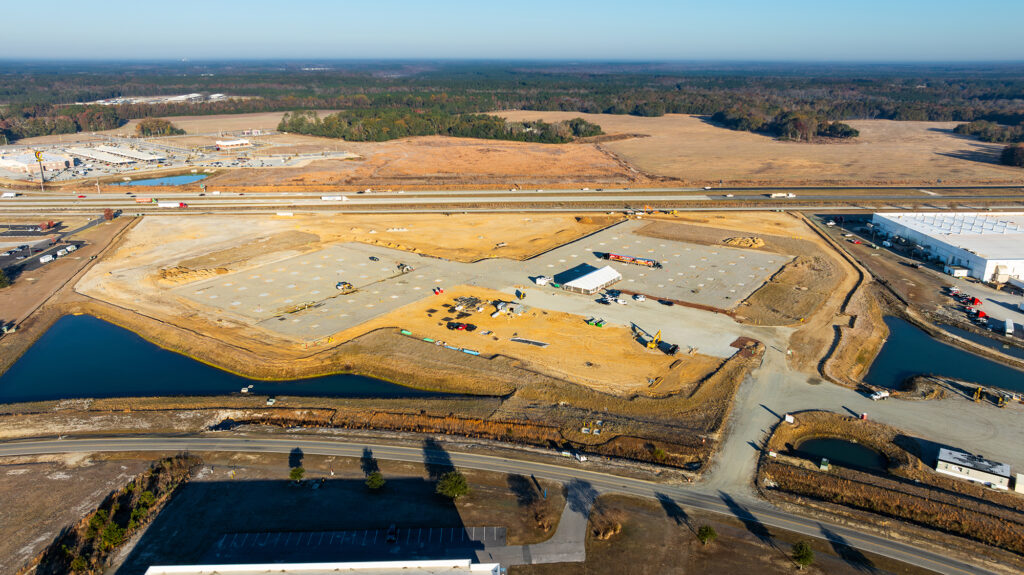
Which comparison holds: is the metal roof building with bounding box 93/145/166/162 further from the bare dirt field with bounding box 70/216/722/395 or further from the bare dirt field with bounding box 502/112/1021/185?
the bare dirt field with bounding box 502/112/1021/185

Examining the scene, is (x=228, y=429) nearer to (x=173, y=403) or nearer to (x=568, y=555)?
(x=173, y=403)

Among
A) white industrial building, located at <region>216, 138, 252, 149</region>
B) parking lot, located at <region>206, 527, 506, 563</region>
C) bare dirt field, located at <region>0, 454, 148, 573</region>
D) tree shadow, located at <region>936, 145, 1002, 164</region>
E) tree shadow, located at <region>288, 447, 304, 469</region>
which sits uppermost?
tree shadow, located at <region>936, 145, 1002, 164</region>

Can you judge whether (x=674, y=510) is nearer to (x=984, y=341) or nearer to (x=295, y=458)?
(x=295, y=458)

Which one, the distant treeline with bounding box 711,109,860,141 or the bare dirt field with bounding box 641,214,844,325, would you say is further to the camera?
the distant treeline with bounding box 711,109,860,141

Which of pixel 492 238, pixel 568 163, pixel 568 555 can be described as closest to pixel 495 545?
pixel 568 555

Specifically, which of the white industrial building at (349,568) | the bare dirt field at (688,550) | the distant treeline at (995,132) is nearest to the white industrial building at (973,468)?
the bare dirt field at (688,550)

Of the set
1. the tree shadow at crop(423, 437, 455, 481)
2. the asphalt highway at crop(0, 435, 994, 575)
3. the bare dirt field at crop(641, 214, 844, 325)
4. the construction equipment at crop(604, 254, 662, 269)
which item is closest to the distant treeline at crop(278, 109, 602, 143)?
the bare dirt field at crop(641, 214, 844, 325)

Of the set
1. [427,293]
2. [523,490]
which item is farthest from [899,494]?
[427,293]
